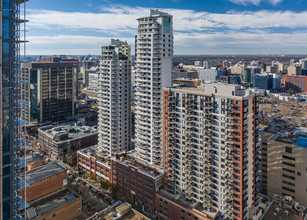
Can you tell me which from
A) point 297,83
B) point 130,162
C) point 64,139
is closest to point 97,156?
point 130,162

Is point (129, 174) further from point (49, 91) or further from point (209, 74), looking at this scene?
point (209, 74)

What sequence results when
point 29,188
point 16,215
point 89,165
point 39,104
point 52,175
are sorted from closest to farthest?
→ point 16,215 < point 29,188 < point 52,175 < point 89,165 < point 39,104

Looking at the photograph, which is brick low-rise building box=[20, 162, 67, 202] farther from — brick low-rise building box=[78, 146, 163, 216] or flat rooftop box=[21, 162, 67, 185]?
brick low-rise building box=[78, 146, 163, 216]

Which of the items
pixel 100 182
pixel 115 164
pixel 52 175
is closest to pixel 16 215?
pixel 52 175

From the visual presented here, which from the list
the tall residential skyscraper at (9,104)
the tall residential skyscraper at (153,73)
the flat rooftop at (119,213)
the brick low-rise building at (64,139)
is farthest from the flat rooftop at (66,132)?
the tall residential skyscraper at (9,104)

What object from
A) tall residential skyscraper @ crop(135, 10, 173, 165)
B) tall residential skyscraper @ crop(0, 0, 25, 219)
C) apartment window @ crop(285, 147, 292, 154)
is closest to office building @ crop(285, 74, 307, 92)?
apartment window @ crop(285, 147, 292, 154)

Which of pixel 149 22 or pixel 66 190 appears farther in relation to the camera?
pixel 149 22

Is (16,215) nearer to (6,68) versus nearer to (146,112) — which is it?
(6,68)
